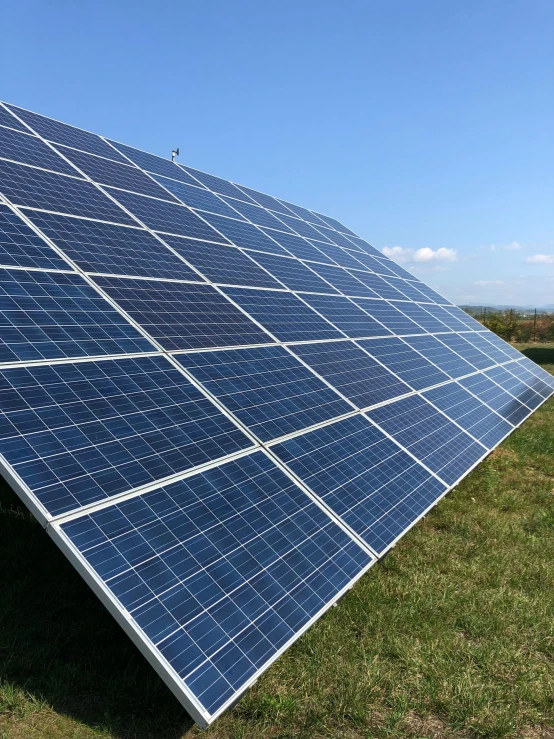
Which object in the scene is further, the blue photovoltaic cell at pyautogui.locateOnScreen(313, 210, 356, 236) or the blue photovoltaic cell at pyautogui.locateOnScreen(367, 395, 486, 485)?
the blue photovoltaic cell at pyautogui.locateOnScreen(313, 210, 356, 236)

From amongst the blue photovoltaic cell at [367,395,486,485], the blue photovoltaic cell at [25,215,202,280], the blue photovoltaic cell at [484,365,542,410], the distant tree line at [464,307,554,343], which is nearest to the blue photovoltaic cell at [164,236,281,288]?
the blue photovoltaic cell at [25,215,202,280]

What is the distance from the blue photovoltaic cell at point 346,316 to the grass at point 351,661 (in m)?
5.22

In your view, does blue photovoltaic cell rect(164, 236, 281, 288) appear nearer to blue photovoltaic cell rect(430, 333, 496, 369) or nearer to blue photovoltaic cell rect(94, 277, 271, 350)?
blue photovoltaic cell rect(94, 277, 271, 350)

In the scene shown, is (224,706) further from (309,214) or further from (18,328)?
(309,214)

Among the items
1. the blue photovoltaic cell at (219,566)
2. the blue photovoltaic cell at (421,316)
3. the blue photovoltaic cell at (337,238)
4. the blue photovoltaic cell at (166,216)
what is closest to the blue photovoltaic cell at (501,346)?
the blue photovoltaic cell at (421,316)

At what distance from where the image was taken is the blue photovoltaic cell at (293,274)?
41.3ft

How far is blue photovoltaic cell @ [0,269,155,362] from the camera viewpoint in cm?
563

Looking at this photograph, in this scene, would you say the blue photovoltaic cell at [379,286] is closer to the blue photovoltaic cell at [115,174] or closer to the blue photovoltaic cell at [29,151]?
the blue photovoltaic cell at [115,174]

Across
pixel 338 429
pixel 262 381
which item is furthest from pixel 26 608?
pixel 338 429

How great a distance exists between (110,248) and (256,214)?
9.45m

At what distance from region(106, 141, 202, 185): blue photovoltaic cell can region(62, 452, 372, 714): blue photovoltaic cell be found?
39.2 feet

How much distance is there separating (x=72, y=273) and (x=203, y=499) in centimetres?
403

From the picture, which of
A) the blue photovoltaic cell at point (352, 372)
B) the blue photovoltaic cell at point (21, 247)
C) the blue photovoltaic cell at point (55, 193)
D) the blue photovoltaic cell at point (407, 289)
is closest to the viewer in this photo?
the blue photovoltaic cell at point (21, 247)

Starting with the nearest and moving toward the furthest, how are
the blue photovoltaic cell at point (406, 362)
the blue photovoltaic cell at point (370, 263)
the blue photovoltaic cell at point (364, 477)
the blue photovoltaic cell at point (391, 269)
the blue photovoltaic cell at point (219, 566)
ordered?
the blue photovoltaic cell at point (219, 566), the blue photovoltaic cell at point (364, 477), the blue photovoltaic cell at point (406, 362), the blue photovoltaic cell at point (370, 263), the blue photovoltaic cell at point (391, 269)
